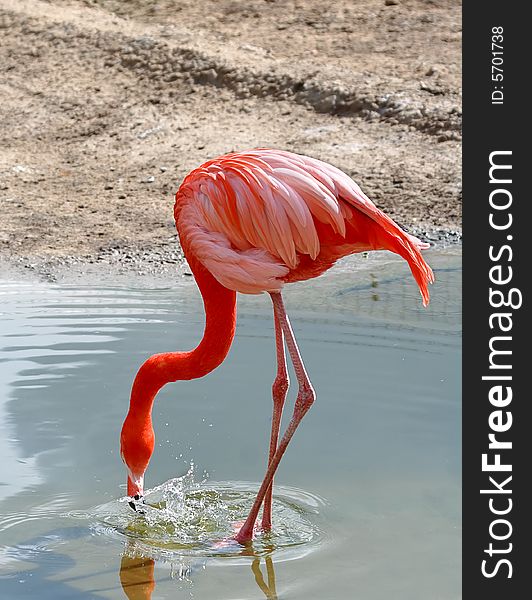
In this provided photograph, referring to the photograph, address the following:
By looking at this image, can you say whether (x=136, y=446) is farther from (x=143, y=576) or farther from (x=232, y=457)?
(x=232, y=457)

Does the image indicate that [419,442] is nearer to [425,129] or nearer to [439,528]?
[439,528]

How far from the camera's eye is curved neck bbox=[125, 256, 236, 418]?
12.1 feet

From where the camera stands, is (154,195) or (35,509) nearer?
(35,509)

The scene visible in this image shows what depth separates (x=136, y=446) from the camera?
3.63m

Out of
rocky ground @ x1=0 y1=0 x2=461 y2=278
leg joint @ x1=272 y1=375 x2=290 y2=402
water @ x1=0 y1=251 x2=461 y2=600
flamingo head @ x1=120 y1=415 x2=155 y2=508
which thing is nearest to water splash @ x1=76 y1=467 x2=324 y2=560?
water @ x1=0 y1=251 x2=461 y2=600

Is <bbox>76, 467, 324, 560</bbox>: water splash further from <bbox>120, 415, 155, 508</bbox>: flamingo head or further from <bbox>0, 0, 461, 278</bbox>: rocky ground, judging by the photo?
<bbox>0, 0, 461, 278</bbox>: rocky ground

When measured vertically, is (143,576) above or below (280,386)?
below

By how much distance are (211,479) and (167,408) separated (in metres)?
0.73

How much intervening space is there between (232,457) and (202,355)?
2.51 ft

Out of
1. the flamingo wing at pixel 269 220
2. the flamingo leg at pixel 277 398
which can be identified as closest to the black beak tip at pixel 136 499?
the flamingo leg at pixel 277 398

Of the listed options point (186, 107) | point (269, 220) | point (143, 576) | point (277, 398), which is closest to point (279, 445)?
point (277, 398)

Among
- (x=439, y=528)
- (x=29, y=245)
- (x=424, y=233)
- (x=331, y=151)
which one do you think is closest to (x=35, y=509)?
(x=439, y=528)

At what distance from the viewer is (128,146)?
9.73 metres

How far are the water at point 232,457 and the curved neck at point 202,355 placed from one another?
486 mm
